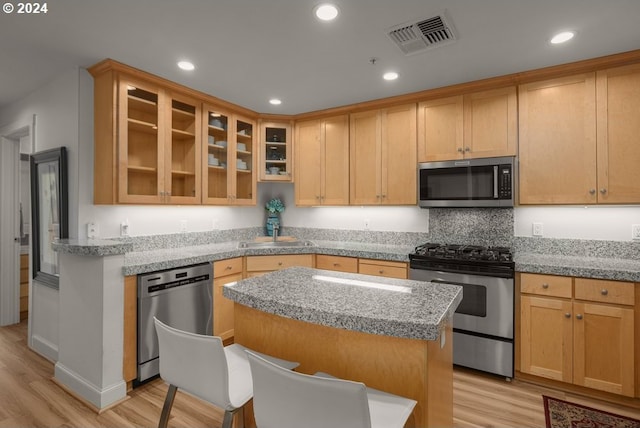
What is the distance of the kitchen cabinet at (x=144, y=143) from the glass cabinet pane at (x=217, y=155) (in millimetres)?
174

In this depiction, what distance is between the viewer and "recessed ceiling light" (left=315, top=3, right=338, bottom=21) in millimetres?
1878

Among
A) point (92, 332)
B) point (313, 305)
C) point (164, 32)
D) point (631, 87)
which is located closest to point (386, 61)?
point (164, 32)

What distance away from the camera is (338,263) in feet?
11.1

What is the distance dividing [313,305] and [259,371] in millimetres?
345

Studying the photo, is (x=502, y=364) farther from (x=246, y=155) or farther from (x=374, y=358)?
(x=246, y=155)

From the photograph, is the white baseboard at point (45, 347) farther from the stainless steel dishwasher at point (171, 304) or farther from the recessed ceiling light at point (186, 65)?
the recessed ceiling light at point (186, 65)

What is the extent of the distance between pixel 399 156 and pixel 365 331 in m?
2.58

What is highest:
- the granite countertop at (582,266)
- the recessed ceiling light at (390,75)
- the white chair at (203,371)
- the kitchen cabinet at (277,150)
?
the recessed ceiling light at (390,75)

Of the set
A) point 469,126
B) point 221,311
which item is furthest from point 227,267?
point 469,126

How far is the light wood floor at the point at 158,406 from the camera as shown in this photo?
2082 mm

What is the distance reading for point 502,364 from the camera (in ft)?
8.43

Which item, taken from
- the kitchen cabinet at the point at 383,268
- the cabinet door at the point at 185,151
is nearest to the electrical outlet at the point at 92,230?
the cabinet door at the point at 185,151

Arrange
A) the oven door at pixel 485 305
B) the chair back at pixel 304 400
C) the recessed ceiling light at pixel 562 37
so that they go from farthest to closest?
the oven door at pixel 485 305, the recessed ceiling light at pixel 562 37, the chair back at pixel 304 400

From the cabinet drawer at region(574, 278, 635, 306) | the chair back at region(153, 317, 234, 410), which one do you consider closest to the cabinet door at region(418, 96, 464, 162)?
the cabinet drawer at region(574, 278, 635, 306)
